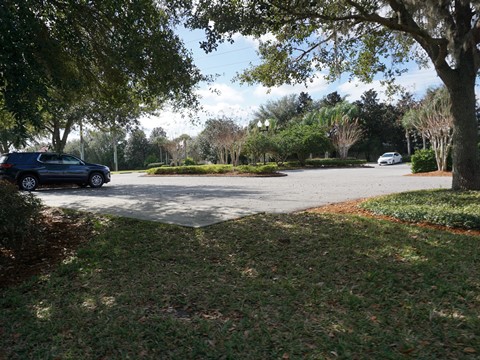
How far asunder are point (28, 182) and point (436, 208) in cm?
1391

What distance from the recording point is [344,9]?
908cm

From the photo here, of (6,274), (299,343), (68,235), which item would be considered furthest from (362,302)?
(68,235)

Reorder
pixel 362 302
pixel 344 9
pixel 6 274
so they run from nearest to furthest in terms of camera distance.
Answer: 1. pixel 362 302
2. pixel 6 274
3. pixel 344 9

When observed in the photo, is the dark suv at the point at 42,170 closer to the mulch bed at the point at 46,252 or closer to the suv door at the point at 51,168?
the suv door at the point at 51,168

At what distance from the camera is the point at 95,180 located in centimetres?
1562

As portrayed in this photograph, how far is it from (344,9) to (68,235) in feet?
26.5

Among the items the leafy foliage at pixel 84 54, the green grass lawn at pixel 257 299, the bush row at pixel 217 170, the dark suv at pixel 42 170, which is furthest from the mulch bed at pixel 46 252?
the bush row at pixel 217 170

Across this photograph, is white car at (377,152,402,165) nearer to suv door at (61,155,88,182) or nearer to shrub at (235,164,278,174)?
shrub at (235,164,278,174)

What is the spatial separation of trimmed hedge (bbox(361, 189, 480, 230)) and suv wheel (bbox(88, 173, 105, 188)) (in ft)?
38.4

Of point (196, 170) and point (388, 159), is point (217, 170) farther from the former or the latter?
point (388, 159)

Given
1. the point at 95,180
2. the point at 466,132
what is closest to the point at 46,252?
the point at 466,132

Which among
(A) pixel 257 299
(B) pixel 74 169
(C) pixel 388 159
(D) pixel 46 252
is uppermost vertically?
(B) pixel 74 169

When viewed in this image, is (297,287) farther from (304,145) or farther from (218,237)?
(304,145)

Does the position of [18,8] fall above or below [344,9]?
below
